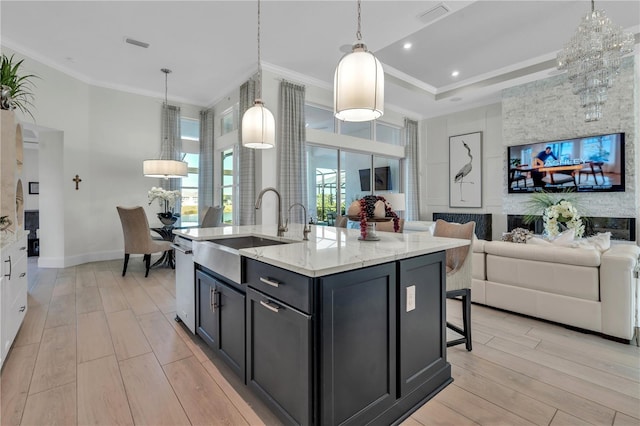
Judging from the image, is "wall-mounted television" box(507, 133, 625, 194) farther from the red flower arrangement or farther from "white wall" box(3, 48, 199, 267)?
"white wall" box(3, 48, 199, 267)

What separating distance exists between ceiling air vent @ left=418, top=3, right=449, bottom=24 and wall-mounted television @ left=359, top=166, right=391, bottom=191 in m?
3.47

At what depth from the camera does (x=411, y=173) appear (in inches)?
297

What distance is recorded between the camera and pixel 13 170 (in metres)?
2.54

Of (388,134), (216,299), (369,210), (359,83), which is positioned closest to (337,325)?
(369,210)

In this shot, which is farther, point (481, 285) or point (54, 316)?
point (481, 285)

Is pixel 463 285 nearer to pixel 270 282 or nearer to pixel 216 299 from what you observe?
pixel 270 282

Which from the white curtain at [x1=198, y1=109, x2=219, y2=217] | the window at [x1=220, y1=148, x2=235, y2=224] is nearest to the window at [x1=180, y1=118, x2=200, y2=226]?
the white curtain at [x1=198, y1=109, x2=219, y2=217]

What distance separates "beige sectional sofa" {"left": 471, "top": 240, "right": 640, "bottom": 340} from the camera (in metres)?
2.44

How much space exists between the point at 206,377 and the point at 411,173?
21.9 feet

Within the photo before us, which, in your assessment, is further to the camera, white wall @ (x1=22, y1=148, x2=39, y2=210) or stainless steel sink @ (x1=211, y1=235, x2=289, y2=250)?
white wall @ (x1=22, y1=148, x2=39, y2=210)

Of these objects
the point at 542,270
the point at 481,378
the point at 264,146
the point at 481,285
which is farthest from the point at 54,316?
the point at 542,270

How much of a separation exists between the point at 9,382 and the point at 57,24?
13.8 ft

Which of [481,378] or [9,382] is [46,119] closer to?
[9,382]

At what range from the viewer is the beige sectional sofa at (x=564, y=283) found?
96.1 inches
